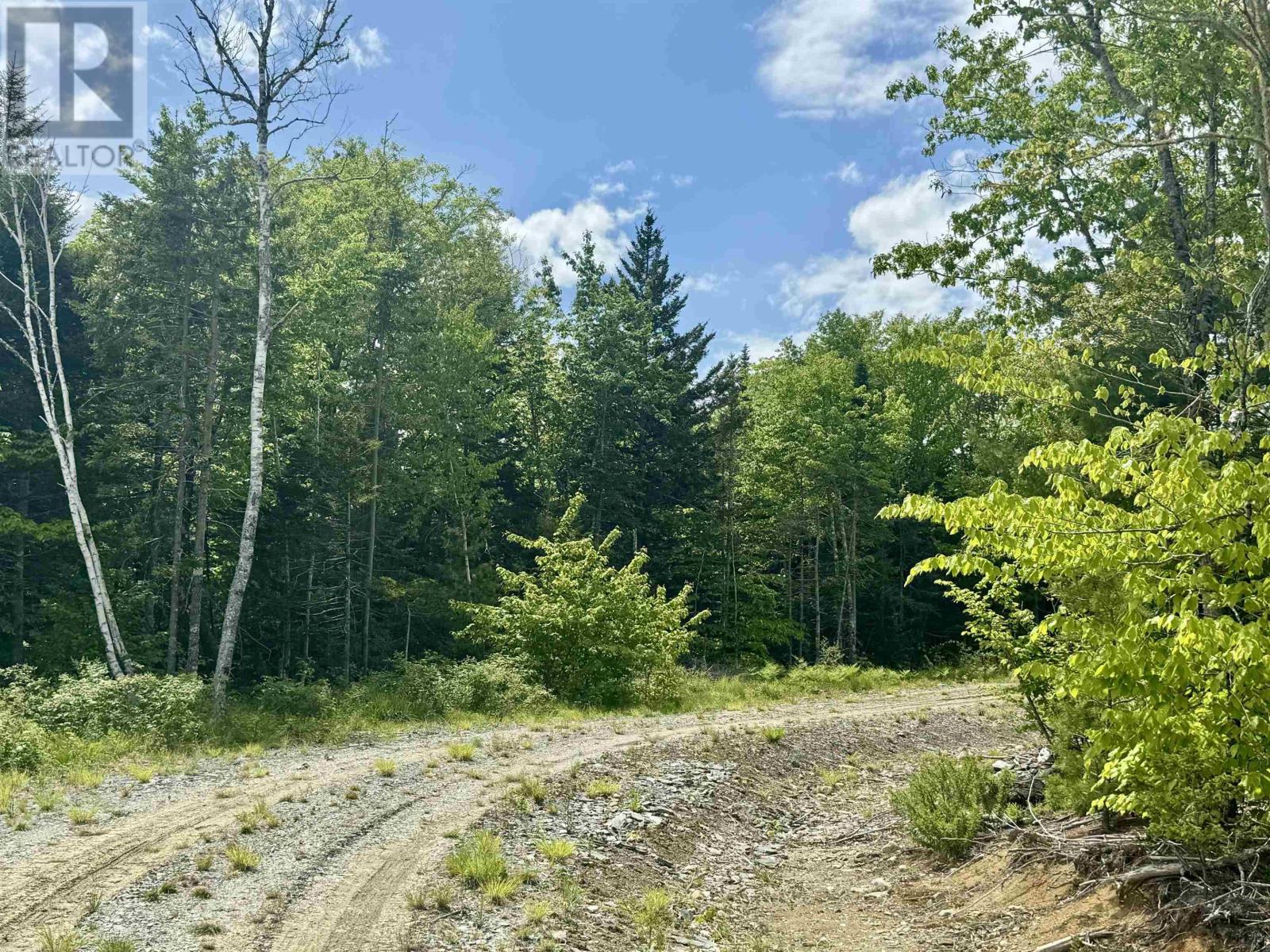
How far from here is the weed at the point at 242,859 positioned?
7.31 metres

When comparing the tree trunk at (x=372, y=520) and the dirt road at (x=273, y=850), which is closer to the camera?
the dirt road at (x=273, y=850)

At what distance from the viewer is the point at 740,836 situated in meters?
10.3

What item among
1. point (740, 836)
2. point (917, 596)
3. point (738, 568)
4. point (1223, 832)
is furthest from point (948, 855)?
point (917, 596)

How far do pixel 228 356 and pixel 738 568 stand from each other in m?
21.3

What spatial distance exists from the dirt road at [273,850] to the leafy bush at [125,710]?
7.81 feet

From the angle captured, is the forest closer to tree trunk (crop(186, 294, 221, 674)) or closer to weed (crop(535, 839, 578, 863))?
tree trunk (crop(186, 294, 221, 674))

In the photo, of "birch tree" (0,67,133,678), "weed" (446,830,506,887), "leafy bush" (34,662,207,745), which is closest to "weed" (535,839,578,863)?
"weed" (446,830,506,887)

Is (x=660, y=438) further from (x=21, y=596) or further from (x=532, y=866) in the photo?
(x=532, y=866)

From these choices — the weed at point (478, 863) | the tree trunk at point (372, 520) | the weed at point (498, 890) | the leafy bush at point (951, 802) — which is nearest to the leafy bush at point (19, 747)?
the weed at point (478, 863)

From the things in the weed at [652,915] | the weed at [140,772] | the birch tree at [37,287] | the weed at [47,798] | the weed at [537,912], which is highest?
the birch tree at [37,287]

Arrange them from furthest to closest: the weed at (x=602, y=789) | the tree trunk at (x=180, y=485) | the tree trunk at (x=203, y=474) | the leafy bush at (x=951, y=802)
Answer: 1. the tree trunk at (x=180, y=485)
2. the tree trunk at (x=203, y=474)
3. the weed at (x=602, y=789)
4. the leafy bush at (x=951, y=802)

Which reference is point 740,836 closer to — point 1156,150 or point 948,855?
point 948,855

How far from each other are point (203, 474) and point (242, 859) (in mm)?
16257

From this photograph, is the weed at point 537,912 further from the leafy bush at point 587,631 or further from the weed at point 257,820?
the leafy bush at point 587,631
